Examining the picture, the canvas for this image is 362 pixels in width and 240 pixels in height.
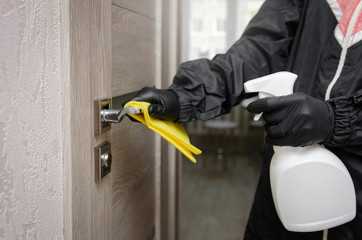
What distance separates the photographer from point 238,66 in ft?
3.24

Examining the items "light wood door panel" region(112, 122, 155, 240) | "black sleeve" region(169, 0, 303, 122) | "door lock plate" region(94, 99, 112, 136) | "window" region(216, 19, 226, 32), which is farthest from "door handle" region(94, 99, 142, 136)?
"window" region(216, 19, 226, 32)

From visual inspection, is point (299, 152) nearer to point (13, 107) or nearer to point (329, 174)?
point (329, 174)

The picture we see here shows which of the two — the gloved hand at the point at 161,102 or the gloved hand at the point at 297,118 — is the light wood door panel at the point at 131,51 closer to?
the gloved hand at the point at 161,102

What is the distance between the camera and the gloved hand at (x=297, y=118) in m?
0.76

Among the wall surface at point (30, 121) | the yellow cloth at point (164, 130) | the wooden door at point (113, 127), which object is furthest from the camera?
the yellow cloth at point (164, 130)

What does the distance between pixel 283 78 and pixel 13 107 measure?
532 mm

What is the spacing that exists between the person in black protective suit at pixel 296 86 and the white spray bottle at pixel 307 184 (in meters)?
0.03

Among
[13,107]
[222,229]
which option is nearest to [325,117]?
[13,107]

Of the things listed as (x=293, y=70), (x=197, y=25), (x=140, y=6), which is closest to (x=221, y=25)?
(x=197, y=25)

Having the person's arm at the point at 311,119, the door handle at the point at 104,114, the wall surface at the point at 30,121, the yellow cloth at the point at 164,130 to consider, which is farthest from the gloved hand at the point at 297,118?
the wall surface at the point at 30,121

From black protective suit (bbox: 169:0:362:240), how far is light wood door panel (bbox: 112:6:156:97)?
0.11 meters

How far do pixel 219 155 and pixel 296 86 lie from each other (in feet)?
11.9

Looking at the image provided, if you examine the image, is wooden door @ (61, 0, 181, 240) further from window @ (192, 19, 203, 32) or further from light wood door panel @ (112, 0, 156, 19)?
window @ (192, 19, 203, 32)

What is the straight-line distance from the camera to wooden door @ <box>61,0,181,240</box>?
2.00 feet
